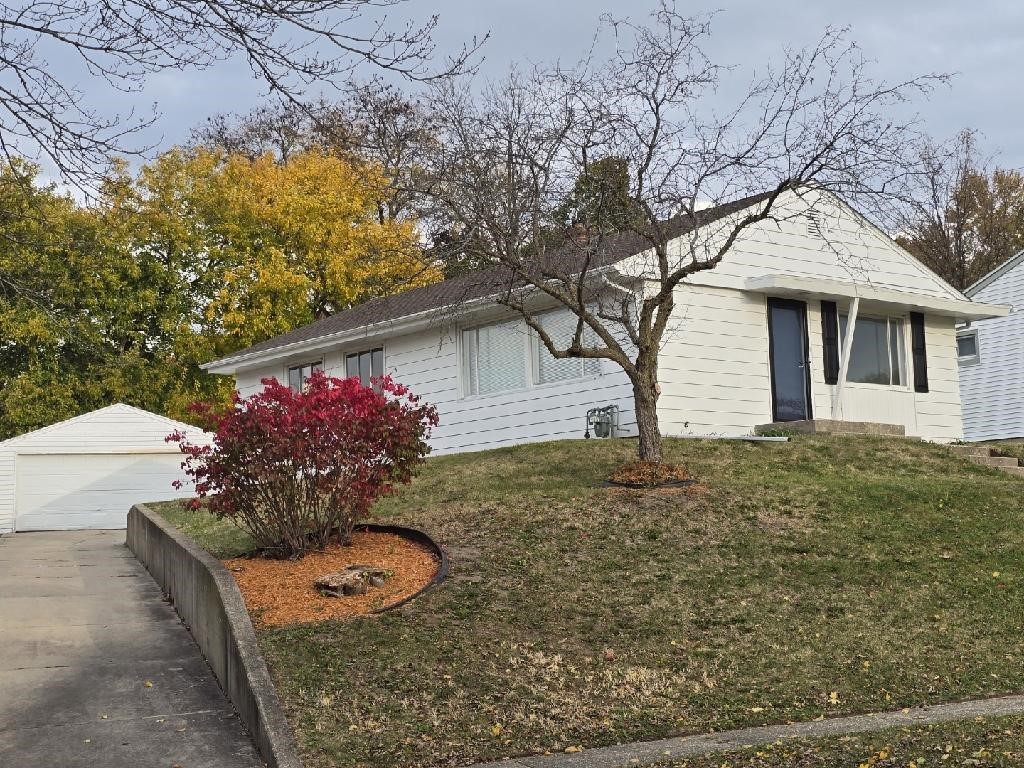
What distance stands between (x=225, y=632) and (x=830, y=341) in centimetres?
1327

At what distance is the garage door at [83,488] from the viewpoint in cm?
2588

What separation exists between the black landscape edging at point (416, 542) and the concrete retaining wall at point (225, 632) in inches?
50.0

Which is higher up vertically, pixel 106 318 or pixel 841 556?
pixel 106 318

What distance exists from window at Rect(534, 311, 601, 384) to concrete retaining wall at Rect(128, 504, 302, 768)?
22.4 ft

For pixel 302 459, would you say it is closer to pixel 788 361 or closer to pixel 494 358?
pixel 494 358

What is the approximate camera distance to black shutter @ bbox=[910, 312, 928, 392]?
21141mm

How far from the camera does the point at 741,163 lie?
1433 cm

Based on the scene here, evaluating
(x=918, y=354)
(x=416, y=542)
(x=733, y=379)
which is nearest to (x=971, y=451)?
(x=918, y=354)

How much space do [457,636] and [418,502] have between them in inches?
199

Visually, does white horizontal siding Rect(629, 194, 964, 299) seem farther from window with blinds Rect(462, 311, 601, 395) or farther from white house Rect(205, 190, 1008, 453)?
window with blinds Rect(462, 311, 601, 395)

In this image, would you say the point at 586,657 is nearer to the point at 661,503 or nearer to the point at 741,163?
the point at 661,503

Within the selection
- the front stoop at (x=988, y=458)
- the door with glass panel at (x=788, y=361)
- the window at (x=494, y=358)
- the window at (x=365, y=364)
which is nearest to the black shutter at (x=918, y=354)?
the door with glass panel at (x=788, y=361)

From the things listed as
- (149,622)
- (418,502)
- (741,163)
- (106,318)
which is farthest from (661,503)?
(106,318)

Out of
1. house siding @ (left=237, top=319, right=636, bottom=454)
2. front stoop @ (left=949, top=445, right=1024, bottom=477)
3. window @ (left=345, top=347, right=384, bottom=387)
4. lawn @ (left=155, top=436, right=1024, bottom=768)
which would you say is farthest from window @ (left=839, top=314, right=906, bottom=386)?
window @ (left=345, top=347, right=384, bottom=387)
